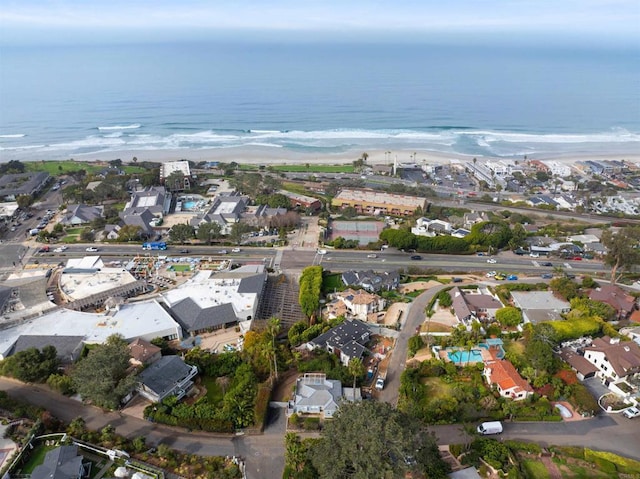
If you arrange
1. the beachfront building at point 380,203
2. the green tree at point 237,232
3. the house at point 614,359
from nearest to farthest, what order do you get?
the house at point 614,359
the green tree at point 237,232
the beachfront building at point 380,203

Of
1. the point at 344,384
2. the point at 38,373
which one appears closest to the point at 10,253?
the point at 38,373

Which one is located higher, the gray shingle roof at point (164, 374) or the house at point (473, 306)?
Answer: the house at point (473, 306)

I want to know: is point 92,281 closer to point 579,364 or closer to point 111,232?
point 111,232

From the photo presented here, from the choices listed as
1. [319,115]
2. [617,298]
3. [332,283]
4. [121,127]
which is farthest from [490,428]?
[121,127]

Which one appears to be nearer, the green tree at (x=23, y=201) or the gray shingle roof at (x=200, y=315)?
the gray shingle roof at (x=200, y=315)

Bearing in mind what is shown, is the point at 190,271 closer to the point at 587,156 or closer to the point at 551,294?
the point at 551,294

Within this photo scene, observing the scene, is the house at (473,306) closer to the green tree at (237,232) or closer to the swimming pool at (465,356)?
the swimming pool at (465,356)

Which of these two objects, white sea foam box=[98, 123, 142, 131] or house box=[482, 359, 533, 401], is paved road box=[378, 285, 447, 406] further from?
white sea foam box=[98, 123, 142, 131]

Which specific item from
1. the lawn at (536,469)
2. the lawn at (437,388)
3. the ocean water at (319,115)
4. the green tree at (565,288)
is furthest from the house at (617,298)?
the ocean water at (319,115)
